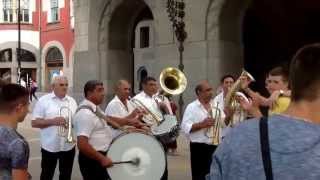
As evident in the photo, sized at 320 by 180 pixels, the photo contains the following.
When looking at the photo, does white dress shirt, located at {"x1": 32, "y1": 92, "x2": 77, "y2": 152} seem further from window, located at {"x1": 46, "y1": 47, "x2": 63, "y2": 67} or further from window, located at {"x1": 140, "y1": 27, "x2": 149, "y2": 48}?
window, located at {"x1": 46, "y1": 47, "x2": 63, "y2": 67}

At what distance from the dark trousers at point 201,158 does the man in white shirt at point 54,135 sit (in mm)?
1597

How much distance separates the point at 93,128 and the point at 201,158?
1.86 metres

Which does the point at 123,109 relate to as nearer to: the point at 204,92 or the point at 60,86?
the point at 60,86

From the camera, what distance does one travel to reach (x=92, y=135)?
6.93 metres

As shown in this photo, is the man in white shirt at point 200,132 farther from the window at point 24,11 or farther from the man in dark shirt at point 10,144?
the window at point 24,11

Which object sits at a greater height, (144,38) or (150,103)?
(144,38)

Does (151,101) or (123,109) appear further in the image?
(151,101)

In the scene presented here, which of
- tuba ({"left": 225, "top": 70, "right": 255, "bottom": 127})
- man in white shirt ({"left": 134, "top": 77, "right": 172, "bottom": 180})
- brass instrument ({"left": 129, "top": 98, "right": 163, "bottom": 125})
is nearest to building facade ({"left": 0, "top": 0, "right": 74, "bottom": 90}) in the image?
man in white shirt ({"left": 134, "top": 77, "right": 172, "bottom": 180})

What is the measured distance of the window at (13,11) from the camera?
50000 mm

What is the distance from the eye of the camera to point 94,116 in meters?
6.82

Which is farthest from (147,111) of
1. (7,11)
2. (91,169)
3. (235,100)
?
(7,11)

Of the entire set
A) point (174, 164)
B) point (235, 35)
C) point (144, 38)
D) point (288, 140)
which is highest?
point (144, 38)

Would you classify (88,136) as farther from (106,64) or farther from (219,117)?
(106,64)

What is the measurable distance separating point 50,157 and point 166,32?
12244 mm
